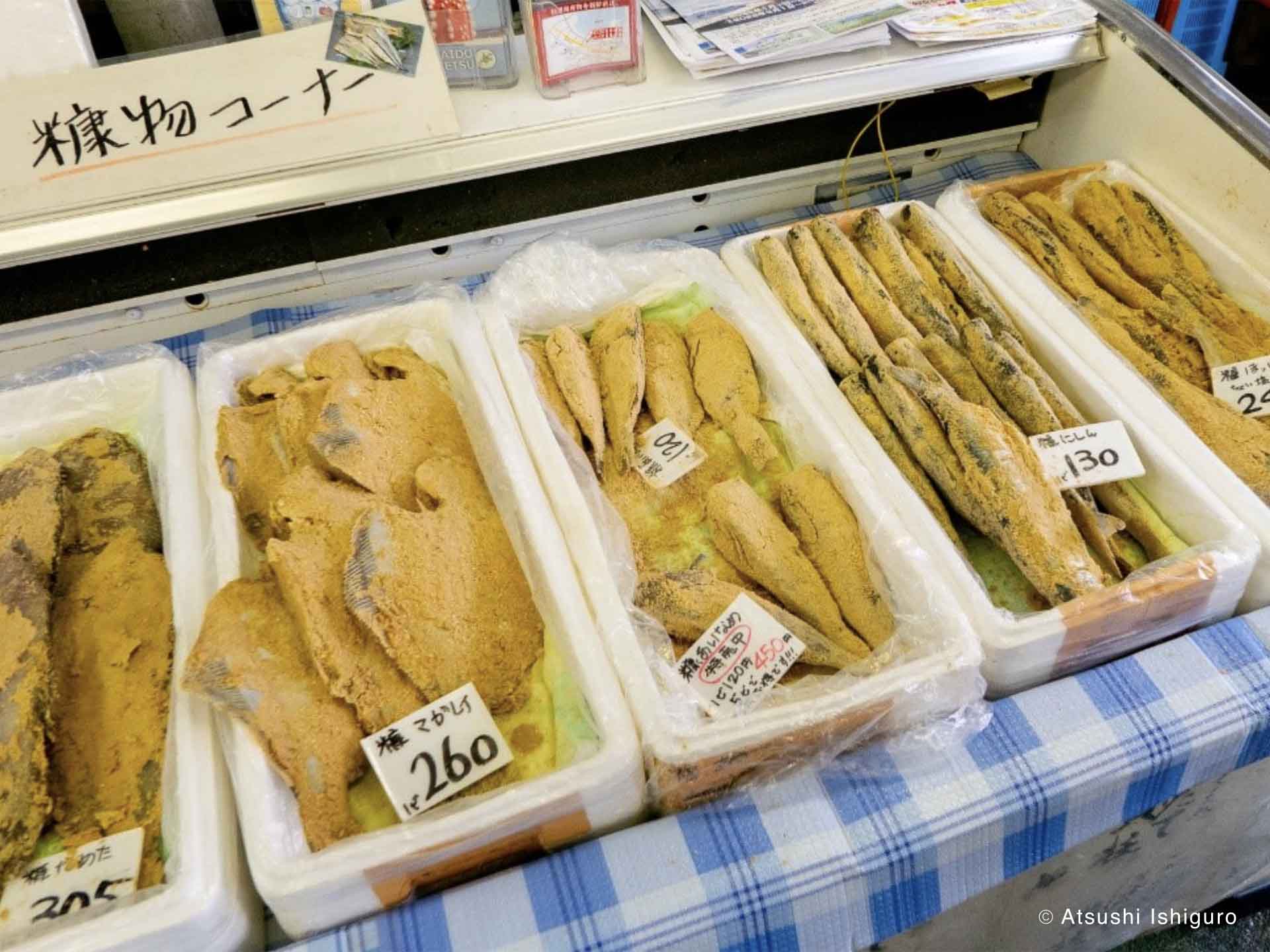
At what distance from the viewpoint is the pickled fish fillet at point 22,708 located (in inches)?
33.8

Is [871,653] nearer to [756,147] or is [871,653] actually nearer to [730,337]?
[730,337]

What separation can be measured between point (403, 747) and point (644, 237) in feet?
3.47

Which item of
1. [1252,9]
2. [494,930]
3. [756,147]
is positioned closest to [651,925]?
[494,930]

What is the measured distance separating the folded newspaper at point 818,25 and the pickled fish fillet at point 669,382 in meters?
0.41

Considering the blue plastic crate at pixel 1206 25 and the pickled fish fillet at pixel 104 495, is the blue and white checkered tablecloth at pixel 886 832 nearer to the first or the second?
the pickled fish fillet at pixel 104 495

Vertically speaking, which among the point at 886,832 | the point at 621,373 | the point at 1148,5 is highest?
the point at 1148,5

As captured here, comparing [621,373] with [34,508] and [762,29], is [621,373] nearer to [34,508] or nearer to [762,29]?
[762,29]

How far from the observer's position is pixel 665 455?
122cm

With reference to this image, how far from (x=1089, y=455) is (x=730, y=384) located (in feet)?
1.58

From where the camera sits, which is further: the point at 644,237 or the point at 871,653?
the point at 644,237

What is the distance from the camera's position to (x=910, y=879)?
3.08 feet

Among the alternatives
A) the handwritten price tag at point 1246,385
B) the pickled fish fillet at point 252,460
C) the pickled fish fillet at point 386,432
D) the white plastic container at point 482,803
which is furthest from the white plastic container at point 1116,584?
the pickled fish fillet at point 252,460

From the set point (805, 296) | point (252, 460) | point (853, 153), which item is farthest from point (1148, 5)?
point (252, 460)

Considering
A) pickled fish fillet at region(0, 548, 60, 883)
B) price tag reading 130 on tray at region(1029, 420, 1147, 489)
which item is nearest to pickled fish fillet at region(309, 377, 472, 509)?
pickled fish fillet at region(0, 548, 60, 883)
